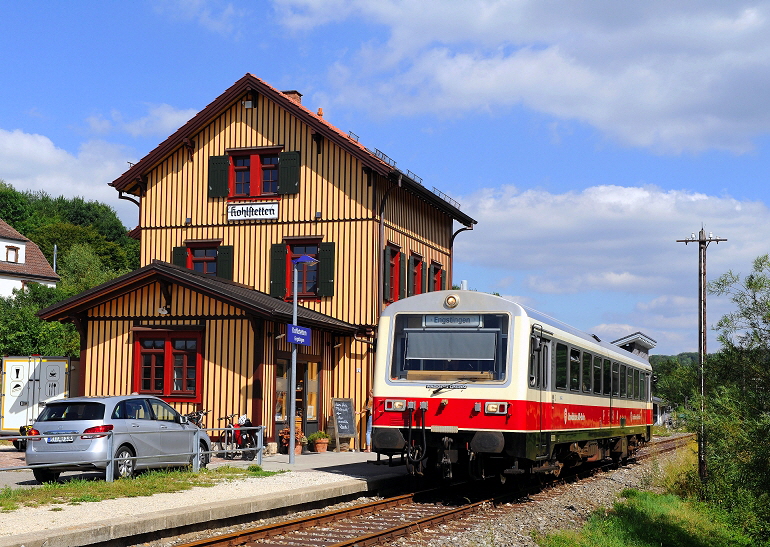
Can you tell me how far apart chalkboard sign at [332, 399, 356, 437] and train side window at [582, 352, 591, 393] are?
7690 millimetres

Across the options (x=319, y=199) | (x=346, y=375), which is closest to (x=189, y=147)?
(x=319, y=199)

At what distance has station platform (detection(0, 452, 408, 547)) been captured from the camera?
1002 centimetres

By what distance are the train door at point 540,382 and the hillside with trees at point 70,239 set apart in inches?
1829

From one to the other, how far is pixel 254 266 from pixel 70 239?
201ft

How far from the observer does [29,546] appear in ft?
30.0

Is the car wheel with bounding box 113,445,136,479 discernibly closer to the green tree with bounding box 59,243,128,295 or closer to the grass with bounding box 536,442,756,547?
the grass with bounding box 536,442,756,547

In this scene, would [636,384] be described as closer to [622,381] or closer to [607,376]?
[622,381]

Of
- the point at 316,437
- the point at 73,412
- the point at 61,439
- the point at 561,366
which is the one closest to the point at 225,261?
the point at 316,437

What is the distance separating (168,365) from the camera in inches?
921

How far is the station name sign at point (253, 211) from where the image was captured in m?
27.1

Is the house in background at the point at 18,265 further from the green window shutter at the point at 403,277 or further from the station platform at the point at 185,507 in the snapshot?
the station platform at the point at 185,507

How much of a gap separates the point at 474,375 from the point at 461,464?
1.54 m

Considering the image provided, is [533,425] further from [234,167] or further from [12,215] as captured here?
[12,215]

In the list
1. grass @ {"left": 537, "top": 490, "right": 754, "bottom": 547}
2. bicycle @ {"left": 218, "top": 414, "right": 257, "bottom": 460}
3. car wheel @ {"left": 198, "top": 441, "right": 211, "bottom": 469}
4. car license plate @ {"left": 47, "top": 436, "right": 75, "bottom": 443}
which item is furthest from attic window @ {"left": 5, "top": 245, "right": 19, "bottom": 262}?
grass @ {"left": 537, "top": 490, "right": 754, "bottom": 547}
